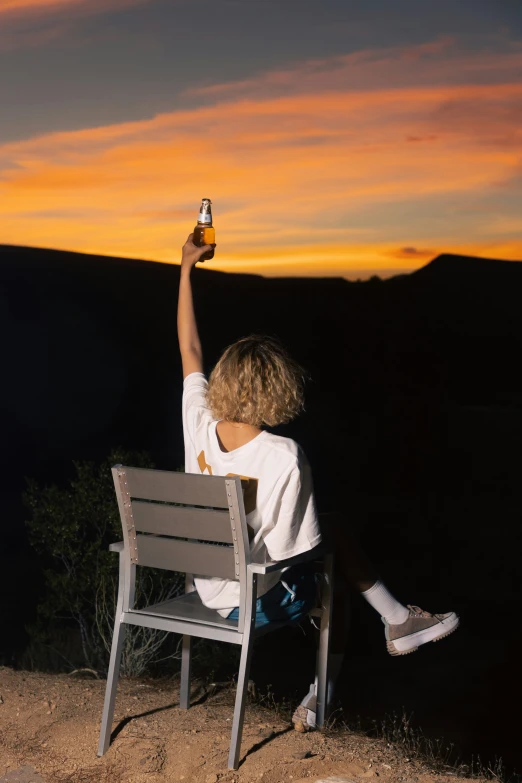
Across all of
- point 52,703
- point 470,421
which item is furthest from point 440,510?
point 52,703

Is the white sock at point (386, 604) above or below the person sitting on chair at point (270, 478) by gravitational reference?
below

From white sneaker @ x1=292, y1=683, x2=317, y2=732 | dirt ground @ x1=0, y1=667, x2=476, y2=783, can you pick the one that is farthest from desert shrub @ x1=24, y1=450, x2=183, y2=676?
white sneaker @ x1=292, y1=683, x2=317, y2=732

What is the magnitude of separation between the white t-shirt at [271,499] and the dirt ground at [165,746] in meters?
0.42

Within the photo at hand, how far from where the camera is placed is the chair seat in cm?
256

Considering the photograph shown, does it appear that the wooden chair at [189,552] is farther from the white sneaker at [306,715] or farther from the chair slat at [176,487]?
the white sneaker at [306,715]

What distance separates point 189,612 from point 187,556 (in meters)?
0.22

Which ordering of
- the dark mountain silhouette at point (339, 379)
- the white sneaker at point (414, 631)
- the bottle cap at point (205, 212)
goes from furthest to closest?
the dark mountain silhouette at point (339, 379) → the bottle cap at point (205, 212) → the white sneaker at point (414, 631)

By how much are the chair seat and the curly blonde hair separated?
541 mm

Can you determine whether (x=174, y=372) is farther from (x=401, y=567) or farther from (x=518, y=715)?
(x=518, y=715)

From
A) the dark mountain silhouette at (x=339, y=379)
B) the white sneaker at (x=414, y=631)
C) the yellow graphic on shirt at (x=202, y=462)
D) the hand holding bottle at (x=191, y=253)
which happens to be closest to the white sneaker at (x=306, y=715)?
the white sneaker at (x=414, y=631)

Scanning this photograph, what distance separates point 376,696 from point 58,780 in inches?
217

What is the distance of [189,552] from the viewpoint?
254cm

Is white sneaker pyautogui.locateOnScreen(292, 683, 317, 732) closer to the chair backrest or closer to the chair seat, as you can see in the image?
the chair seat

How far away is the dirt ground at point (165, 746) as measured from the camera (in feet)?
8.41
